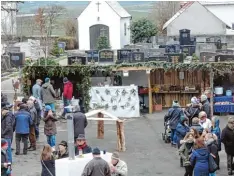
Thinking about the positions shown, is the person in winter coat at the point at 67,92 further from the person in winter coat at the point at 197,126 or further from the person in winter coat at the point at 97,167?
the person in winter coat at the point at 97,167

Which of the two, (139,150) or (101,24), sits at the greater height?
(101,24)

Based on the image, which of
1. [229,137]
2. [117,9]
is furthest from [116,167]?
[117,9]

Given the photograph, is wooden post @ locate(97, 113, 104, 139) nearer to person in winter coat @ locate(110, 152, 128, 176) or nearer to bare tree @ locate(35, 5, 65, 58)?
person in winter coat @ locate(110, 152, 128, 176)

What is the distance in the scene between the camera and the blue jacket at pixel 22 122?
19.9 meters

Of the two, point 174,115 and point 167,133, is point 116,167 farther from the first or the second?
point 167,133

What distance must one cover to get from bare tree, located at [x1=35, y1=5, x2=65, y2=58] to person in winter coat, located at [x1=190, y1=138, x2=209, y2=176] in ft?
108

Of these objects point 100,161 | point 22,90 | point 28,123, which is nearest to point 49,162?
point 100,161

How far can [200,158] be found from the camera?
1518 cm

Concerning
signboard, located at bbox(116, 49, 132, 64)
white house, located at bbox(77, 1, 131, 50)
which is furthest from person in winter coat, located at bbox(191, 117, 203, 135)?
white house, located at bbox(77, 1, 131, 50)

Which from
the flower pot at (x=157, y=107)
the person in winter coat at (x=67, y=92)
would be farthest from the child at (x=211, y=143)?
the flower pot at (x=157, y=107)

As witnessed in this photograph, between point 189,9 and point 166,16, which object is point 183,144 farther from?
point 166,16

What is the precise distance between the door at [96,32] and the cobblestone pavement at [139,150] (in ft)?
78.9

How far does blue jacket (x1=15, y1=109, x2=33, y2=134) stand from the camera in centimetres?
1994

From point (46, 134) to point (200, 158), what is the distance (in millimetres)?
6568
